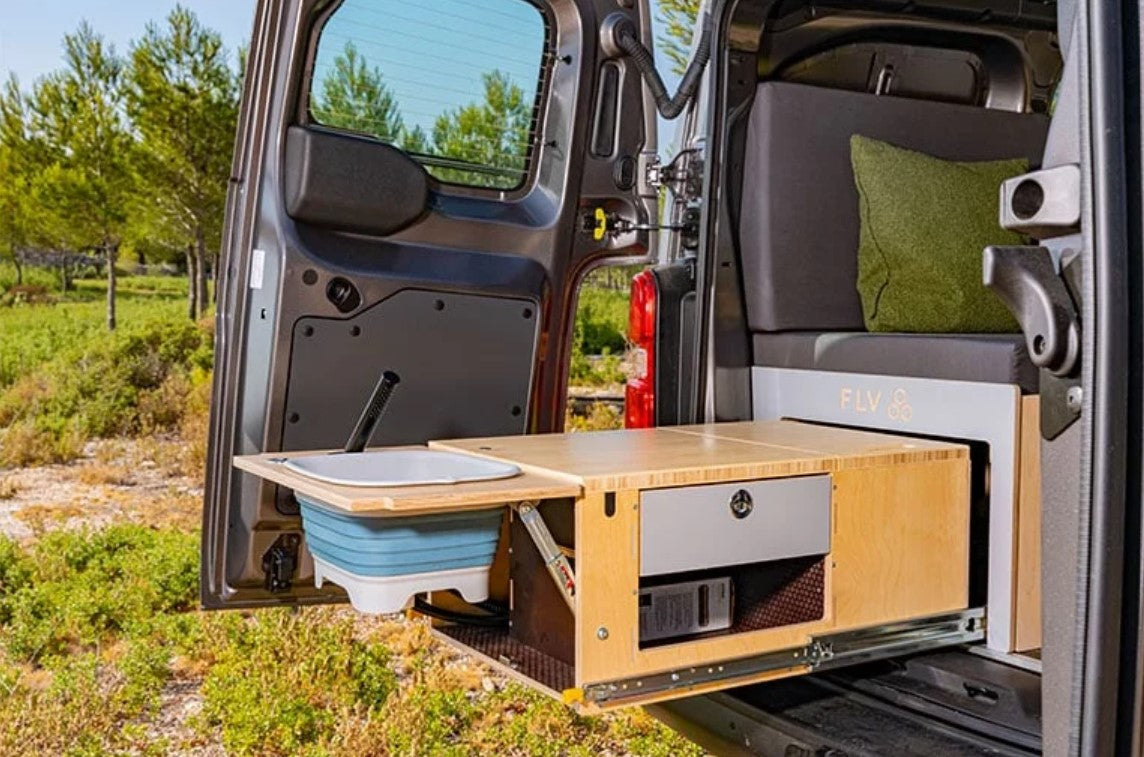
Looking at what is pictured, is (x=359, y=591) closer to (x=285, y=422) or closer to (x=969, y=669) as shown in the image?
(x=285, y=422)

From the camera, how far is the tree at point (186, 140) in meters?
6.09

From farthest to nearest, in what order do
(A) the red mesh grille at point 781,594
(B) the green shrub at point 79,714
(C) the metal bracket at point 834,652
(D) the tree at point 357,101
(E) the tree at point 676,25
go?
(E) the tree at point 676,25 < (B) the green shrub at point 79,714 < (D) the tree at point 357,101 < (A) the red mesh grille at point 781,594 < (C) the metal bracket at point 834,652

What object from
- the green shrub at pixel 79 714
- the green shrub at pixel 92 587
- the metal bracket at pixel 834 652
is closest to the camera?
the metal bracket at pixel 834 652

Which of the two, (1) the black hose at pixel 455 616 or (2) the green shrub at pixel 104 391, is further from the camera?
(2) the green shrub at pixel 104 391

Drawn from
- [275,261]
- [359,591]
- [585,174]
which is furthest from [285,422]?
[585,174]

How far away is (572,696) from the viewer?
1.48 m

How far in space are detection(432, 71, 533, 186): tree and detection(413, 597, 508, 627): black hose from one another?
0.88 metres

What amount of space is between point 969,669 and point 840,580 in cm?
28

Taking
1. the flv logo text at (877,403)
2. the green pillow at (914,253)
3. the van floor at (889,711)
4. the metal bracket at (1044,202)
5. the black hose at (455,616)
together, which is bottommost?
the van floor at (889,711)

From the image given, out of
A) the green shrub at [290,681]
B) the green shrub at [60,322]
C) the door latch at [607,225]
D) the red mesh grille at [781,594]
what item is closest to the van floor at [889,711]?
the red mesh grille at [781,594]

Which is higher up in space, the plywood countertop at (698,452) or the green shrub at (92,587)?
the plywood countertop at (698,452)

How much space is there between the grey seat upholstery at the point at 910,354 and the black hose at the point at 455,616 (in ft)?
2.63

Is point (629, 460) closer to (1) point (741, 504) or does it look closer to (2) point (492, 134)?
(1) point (741, 504)

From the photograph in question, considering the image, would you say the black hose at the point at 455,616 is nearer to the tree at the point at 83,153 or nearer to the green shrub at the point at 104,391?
the green shrub at the point at 104,391
